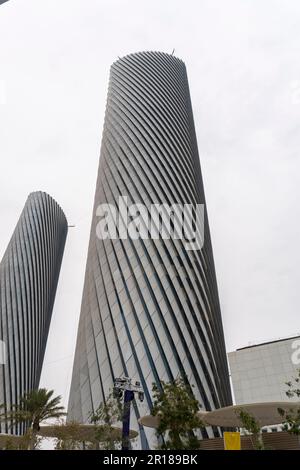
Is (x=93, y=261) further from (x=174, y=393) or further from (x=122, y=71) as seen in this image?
(x=122, y=71)

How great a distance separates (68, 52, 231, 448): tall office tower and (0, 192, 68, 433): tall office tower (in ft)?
148

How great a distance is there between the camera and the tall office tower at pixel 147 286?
128 feet

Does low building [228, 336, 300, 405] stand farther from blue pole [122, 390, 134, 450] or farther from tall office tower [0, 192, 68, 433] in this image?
blue pole [122, 390, 134, 450]

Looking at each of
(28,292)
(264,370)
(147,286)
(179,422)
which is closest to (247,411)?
(179,422)

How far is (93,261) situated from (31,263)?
190 feet

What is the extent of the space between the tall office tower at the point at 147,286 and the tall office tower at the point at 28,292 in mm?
45153

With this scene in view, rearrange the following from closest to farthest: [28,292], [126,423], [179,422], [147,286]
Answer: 1. [179,422]
2. [126,423]
3. [147,286]
4. [28,292]

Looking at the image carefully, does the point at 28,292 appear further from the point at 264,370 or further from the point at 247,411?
the point at 247,411

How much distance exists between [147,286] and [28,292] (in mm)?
63210

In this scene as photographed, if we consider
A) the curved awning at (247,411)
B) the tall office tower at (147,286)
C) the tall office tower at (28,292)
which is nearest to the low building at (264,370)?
the tall office tower at (147,286)

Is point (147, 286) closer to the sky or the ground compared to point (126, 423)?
closer to the sky

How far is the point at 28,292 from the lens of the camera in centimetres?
9975

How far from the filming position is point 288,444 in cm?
2294

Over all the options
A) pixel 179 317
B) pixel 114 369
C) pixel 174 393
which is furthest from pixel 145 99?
pixel 174 393
